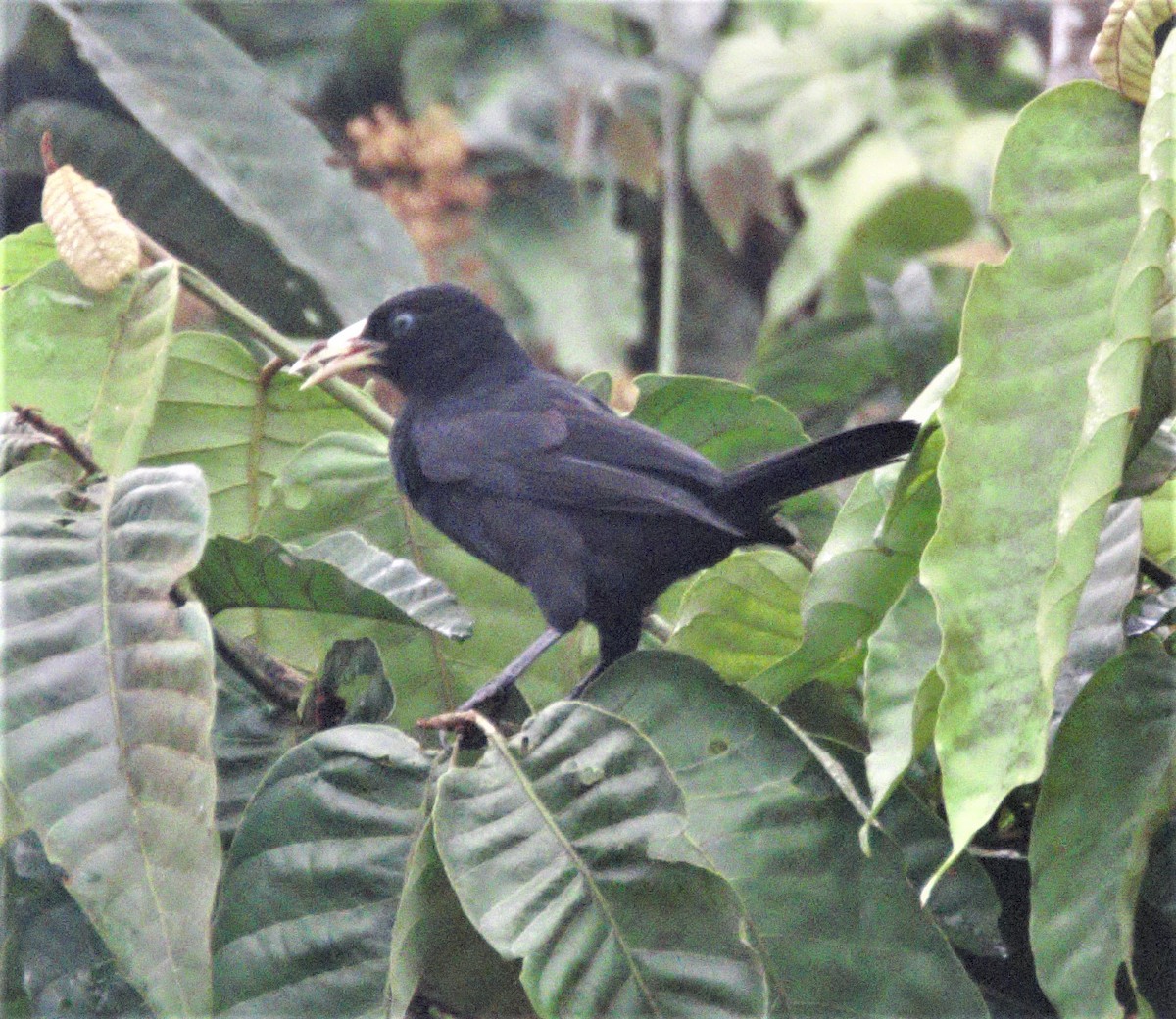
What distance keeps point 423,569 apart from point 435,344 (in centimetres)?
66

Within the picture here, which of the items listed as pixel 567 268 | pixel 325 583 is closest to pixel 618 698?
pixel 325 583

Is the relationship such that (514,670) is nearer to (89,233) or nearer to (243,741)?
(243,741)

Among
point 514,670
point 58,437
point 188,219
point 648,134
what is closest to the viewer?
point 58,437

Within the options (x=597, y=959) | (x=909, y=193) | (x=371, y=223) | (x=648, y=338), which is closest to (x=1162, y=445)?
(x=597, y=959)

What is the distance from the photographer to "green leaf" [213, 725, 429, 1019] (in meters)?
1.25

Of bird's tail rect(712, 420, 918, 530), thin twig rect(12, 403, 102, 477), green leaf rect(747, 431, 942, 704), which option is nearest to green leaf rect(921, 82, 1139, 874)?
green leaf rect(747, 431, 942, 704)

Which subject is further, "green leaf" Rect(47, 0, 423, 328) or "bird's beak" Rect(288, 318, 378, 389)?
"green leaf" Rect(47, 0, 423, 328)

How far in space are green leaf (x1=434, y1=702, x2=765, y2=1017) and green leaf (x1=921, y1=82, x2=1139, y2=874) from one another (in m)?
0.24

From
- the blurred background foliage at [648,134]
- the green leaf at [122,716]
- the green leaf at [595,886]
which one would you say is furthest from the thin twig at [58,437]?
the blurred background foliage at [648,134]

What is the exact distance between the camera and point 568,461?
2.21 metres

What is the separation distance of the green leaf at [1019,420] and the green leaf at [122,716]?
56 centimetres

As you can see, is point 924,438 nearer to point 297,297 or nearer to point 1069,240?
point 1069,240

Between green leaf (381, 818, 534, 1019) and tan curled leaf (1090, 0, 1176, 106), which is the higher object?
tan curled leaf (1090, 0, 1176, 106)

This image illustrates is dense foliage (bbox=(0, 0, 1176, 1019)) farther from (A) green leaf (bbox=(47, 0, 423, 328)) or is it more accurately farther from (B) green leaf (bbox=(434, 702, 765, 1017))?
(A) green leaf (bbox=(47, 0, 423, 328))
